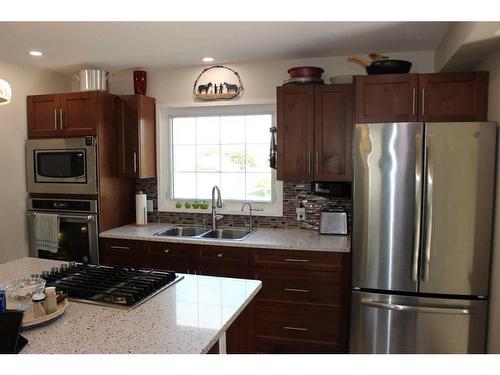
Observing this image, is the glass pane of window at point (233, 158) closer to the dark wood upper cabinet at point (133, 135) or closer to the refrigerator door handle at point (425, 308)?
the dark wood upper cabinet at point (133, 135)

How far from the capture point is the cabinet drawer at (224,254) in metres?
2.95

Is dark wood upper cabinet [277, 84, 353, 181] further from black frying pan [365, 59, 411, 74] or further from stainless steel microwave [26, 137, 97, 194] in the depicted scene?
stainless steel microwave [26, 137, 97, 194]

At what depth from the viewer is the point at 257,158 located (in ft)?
11.9

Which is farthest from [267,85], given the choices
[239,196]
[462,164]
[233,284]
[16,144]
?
[16,144]

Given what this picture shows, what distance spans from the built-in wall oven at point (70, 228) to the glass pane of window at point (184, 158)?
89 cm

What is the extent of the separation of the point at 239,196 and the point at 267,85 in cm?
106

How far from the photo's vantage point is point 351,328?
269 centimetres

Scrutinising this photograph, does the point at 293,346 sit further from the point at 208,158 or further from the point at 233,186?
the point at 208,158

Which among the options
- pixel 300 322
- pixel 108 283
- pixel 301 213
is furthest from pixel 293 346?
pixel 108 283

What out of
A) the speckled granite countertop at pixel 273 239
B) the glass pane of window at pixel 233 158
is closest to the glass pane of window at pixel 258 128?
the glass pane of window at pixel 233 158

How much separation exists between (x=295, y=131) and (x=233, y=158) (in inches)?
31.9

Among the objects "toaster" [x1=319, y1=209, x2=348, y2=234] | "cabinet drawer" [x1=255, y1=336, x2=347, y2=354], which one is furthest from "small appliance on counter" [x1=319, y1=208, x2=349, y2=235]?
"cabinet drawer" [x1=255, y1=336, x2=347, y2=354]
